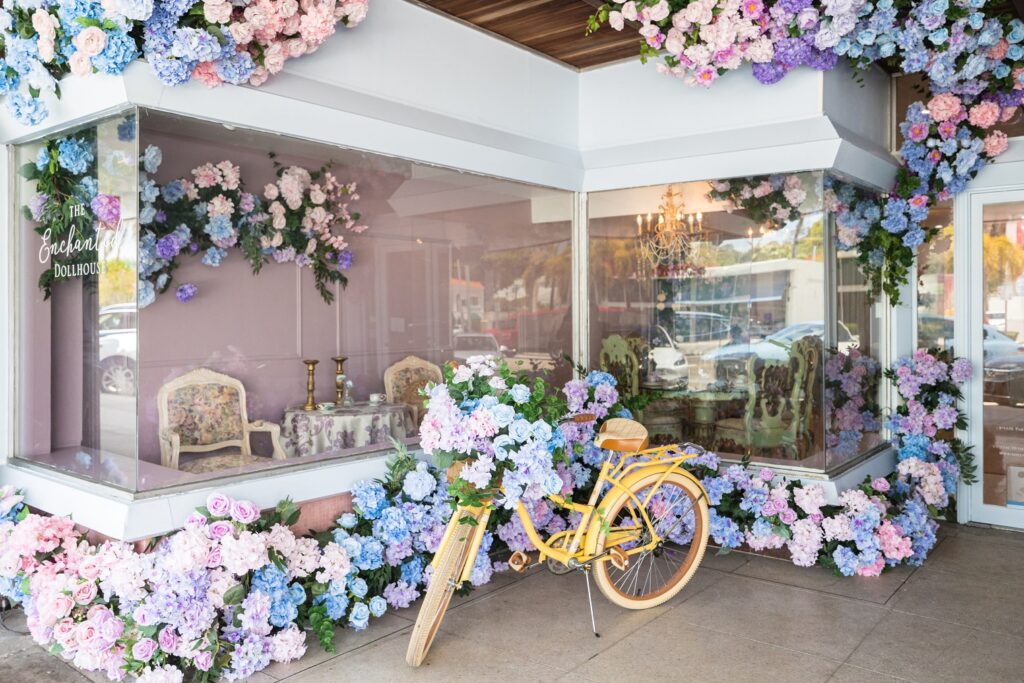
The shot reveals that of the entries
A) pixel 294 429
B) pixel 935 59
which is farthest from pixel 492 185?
pixel 935 59

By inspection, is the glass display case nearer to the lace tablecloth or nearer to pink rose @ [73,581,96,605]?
the lace tablecloth

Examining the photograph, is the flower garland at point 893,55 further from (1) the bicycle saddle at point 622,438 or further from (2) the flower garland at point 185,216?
(2) the flower garland at point 185,216

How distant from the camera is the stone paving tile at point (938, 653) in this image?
330 cm

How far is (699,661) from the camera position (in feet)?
11.3

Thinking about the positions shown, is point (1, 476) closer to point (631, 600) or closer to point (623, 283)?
point (631, 600)

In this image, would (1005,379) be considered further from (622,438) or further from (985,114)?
(622,438)

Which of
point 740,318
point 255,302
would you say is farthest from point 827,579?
point 255,302

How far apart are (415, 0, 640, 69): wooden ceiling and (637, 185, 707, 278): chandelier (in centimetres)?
102

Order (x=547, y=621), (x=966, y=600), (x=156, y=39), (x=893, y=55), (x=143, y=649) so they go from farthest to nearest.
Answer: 1. (x=893, y=55)
2. (x=966, y=600)
3. (x=547, y=621)
4. (x=156, y=39)
5. (x=143, y=649)

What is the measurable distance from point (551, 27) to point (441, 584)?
11.3 feet

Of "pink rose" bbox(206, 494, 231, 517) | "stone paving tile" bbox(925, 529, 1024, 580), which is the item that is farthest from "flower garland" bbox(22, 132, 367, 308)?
"stone paving tile" bbox(925, 529, 1024, 580)

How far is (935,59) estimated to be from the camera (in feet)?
15.7

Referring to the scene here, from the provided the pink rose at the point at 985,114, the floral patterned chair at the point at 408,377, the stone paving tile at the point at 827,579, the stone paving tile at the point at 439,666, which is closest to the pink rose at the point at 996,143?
the pink rose at the point at 985,114

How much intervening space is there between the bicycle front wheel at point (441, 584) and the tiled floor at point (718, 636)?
0.33 ft
